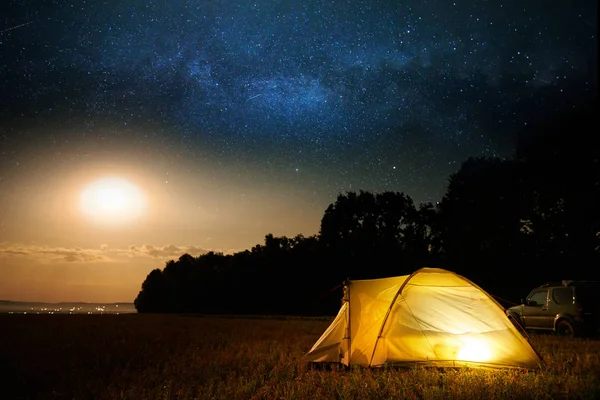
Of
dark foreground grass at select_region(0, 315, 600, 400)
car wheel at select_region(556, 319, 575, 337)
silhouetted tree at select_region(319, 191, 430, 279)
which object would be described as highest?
silhouetted tree at select_region(319, 191, 430, 279)

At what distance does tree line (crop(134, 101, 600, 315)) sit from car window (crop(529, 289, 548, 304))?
14.8 meters

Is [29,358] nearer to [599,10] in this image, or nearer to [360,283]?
[360,283]

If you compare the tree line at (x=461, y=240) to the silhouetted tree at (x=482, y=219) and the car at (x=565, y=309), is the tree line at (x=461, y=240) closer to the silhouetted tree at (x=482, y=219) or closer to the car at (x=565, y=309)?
the silhouetted tree at (x=482, y=219)

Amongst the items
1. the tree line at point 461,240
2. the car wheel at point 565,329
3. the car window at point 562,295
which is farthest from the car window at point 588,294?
the tree line at point 461,240

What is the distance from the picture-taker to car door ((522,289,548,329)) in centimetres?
1739

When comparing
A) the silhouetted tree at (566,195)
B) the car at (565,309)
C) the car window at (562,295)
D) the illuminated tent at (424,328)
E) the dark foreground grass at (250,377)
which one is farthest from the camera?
the silhouetted tree at (566,195)

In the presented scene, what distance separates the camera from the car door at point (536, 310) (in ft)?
57.1

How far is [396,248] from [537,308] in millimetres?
36400

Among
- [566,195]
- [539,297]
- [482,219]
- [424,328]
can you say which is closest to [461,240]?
[482,219]

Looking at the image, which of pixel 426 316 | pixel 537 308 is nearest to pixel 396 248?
Result: pixel 537 308

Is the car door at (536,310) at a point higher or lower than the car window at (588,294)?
lower

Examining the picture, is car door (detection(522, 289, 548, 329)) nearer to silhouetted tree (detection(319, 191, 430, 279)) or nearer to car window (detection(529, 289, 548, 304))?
car window (detection(529, 289, 548, 304))

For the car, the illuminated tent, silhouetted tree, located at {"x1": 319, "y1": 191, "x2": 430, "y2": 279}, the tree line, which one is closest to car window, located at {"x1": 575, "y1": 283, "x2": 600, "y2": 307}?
the car

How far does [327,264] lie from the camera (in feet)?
180
